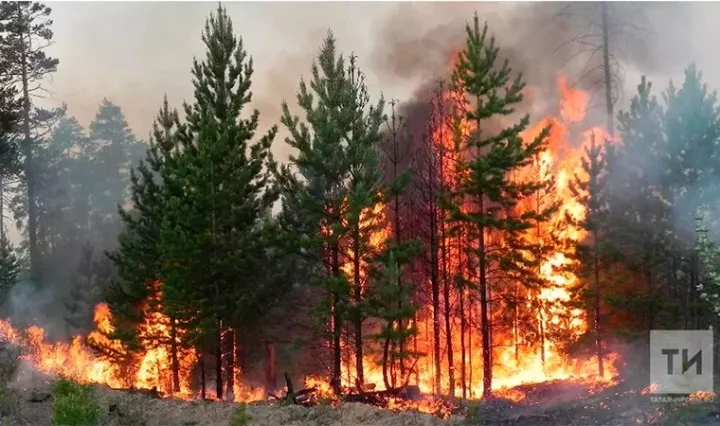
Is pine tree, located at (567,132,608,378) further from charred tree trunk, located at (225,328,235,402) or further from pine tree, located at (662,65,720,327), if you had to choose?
charred tree trunk, located at (225,328,235,402)

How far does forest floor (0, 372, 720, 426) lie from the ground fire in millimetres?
5668

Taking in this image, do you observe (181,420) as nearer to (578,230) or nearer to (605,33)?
(578,230)

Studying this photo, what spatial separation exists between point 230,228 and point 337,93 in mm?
5912

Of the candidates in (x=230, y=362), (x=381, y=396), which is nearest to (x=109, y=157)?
(x=230, y=362)

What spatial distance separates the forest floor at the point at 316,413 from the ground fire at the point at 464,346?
18.6ft

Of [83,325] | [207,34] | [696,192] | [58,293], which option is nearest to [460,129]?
[696,192]

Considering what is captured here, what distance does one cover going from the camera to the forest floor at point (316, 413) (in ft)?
42.4

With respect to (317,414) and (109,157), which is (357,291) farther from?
(109,157)

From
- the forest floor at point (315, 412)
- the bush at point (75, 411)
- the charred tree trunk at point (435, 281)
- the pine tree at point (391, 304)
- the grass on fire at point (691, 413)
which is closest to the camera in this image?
the bush at point (75, 411)

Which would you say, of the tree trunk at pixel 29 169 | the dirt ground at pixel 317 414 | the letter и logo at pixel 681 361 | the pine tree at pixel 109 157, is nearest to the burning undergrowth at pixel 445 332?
the letter и logo at pixel 681 361

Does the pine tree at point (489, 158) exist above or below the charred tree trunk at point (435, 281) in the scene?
above

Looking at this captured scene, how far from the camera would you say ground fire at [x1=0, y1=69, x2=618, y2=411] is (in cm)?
2434

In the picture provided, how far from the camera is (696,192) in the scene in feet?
64.8

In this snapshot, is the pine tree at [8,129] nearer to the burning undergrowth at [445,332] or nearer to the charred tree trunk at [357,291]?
the burning undergrowth at [445,332]
